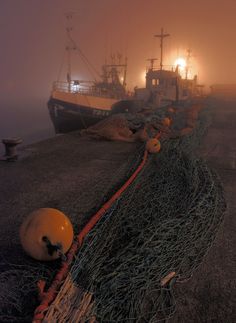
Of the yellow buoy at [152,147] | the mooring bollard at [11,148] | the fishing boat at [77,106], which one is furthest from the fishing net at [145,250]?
the fishing boat at [77,106]

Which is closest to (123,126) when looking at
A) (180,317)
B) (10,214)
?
(10,214)

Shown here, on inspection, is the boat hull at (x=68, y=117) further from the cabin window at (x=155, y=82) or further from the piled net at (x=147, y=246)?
the piled net at (x=147, y=246)

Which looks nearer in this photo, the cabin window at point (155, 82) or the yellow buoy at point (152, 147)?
the yellow buoy at point (152, 147)

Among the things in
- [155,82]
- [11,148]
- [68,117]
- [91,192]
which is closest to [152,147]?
[91,192]

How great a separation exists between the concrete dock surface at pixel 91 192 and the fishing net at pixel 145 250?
191mm

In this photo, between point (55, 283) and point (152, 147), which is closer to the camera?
point (55, 283)

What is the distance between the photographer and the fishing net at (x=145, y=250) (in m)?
2.76

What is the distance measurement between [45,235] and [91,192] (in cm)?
263

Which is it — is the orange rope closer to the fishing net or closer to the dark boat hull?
the fishing net

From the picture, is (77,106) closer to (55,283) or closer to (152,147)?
(152,147)

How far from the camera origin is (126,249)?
353cm

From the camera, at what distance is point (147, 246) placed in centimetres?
358

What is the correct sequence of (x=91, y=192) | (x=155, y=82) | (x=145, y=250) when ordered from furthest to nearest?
(x=155, y=82) → (x=91, y=192) → (x=145, y=250)

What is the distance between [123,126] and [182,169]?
18.1 ft
